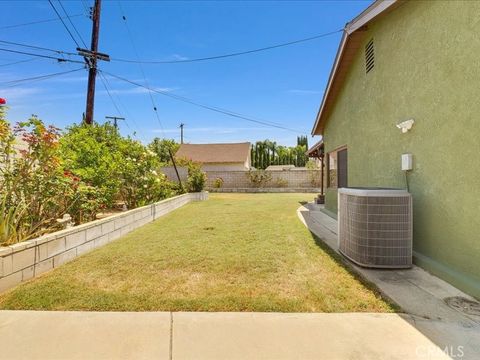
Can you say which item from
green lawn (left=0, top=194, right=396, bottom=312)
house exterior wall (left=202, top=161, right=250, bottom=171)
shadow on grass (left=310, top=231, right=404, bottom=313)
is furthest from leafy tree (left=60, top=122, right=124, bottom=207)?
house exterior wall (left=202, top=161, right=250, bottom=171)

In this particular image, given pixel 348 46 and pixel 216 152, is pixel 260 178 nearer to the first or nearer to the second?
pixel 216 152

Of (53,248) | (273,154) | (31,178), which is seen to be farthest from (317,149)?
(273,154)

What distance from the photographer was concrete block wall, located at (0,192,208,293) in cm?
374

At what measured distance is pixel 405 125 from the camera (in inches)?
197

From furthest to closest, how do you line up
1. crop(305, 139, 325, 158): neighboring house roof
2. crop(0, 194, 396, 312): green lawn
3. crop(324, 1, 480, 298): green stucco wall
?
crop(305, 139, 325, 158): neighboring house roof → crop(324, 1, 480, 298): green stucco wall → crop(0, 194, 396, 312): green lawn

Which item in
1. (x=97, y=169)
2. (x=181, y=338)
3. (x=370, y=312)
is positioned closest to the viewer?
(x=181, y=338)

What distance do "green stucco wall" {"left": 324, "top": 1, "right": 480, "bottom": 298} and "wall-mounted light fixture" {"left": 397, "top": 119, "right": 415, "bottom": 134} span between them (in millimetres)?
85

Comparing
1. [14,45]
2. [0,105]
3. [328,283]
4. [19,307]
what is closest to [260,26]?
[14,45]

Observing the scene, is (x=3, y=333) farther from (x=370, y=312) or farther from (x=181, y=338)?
(x=370, y=312)

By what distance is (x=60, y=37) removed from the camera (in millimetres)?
12367

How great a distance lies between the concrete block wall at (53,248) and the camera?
3.74m

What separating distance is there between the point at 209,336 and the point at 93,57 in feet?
43.1

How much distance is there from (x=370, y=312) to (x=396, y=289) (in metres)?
0.87

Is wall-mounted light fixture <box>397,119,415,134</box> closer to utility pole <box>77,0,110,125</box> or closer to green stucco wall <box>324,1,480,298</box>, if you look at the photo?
green stucco wall <box>324,1,480,298</box>
